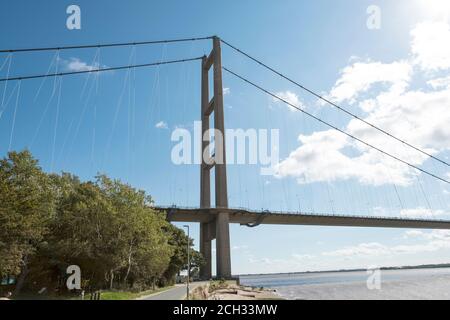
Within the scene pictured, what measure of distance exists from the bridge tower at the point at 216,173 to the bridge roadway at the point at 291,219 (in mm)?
2616

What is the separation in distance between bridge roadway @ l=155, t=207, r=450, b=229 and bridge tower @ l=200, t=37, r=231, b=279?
2.62 m

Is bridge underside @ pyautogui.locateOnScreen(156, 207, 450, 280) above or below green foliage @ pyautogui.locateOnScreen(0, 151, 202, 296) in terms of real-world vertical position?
above

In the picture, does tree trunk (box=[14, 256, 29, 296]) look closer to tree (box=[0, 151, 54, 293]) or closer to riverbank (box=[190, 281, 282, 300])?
tree (box=[0, 151, 54, 293])

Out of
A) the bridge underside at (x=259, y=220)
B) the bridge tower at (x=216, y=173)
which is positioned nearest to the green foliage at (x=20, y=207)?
the bridge tower at (x=216, y=173)

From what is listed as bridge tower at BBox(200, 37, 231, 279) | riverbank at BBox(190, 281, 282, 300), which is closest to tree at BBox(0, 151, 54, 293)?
riverbank at BBox(190, 281, 282, 300)

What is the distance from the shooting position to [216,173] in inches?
2955

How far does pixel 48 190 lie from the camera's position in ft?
137

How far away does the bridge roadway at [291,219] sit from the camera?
87.0m

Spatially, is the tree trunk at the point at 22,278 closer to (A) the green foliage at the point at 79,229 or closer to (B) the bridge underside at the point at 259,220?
(A) the green foliage at the point at 79,229

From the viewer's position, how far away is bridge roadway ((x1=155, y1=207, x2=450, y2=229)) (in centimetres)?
8700
